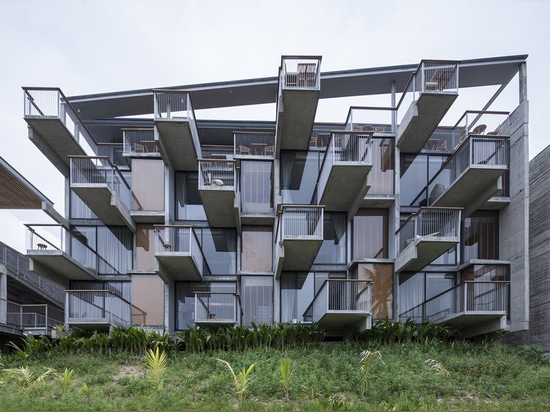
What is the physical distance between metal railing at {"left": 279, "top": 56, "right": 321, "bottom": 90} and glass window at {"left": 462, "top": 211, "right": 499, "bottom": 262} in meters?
9.27

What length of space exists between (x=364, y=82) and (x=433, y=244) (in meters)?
8.38

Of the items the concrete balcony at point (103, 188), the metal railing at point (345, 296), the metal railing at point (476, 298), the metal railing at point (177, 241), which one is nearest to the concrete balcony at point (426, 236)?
the metal railing at point (476, 298)

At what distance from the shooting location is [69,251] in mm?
18562

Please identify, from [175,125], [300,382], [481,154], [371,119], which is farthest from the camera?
[371,119]

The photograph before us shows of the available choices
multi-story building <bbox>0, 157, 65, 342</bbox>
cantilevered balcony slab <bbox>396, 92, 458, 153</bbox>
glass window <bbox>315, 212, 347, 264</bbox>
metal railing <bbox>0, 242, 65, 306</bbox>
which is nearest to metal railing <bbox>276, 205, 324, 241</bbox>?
glass window <bbox>315, 212, 347, 264</bbox>

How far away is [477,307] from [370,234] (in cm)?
506

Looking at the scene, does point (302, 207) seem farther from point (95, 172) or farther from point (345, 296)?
point (95, 172)

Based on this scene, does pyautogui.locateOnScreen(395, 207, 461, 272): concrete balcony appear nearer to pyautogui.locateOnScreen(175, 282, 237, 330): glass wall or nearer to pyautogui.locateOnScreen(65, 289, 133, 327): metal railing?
pyautogui.locateOnScreen(175, 282, 237, 330): glass wall

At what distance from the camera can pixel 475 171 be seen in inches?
615

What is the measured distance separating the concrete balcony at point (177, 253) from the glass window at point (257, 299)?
2.11 metres

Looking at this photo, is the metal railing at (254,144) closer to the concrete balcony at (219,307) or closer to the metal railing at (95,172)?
the metal railing at (95,172)

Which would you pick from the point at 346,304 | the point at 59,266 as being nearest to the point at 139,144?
the point at 59,266

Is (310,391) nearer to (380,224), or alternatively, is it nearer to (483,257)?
(380,224)

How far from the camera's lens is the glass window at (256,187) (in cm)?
1888
